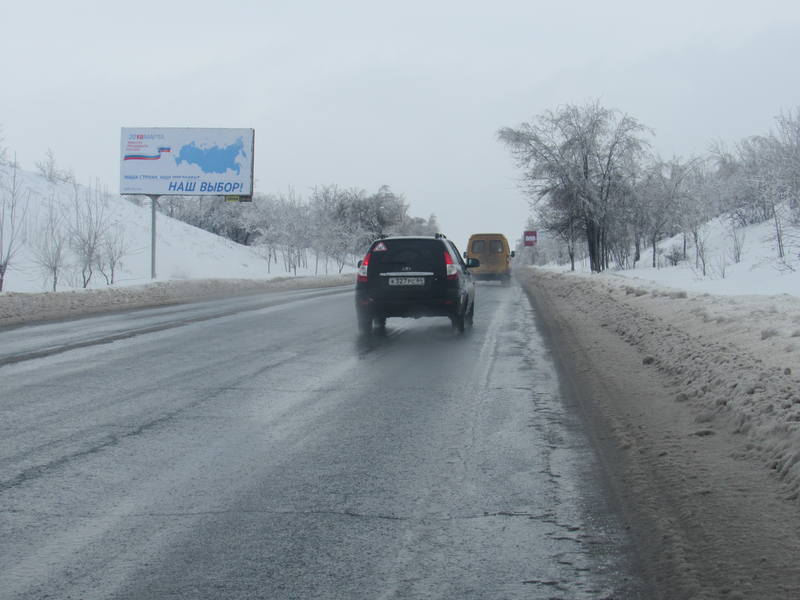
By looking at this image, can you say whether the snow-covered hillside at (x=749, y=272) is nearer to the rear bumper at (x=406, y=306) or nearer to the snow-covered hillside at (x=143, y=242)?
the rear bumper at (x=406, y=306)

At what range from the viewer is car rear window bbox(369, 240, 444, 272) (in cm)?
1338

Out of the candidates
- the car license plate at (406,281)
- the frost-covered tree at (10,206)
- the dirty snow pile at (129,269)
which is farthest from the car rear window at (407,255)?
the frost-covered tree at (10,206)

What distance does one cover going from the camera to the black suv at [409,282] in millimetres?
Answer: 13219

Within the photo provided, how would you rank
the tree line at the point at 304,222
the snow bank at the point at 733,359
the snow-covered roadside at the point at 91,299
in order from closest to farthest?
the snow bank at the point at 733,359, the snow-covered roadside at the point at 91,299, the tree line at the point at 304,222

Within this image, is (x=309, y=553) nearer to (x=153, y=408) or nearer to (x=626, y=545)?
(x=626, y=545)

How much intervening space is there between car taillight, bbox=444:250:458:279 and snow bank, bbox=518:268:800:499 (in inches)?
115

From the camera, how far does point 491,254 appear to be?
1639 inches

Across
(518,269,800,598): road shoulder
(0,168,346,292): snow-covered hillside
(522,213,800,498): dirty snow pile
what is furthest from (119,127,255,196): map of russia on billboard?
(518,269,800,598): road shoulder

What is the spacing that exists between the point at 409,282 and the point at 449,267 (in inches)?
30.4

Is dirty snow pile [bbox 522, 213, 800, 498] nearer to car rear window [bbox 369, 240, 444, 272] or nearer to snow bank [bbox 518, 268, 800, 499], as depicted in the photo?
snow bank [bbox 518, 268, 800, 499]

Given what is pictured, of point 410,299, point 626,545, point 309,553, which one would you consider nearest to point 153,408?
point 309,553

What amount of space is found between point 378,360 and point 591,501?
601 cm

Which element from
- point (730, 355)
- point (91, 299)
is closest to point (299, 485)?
point (730, 355)

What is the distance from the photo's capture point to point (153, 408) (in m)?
6.62
